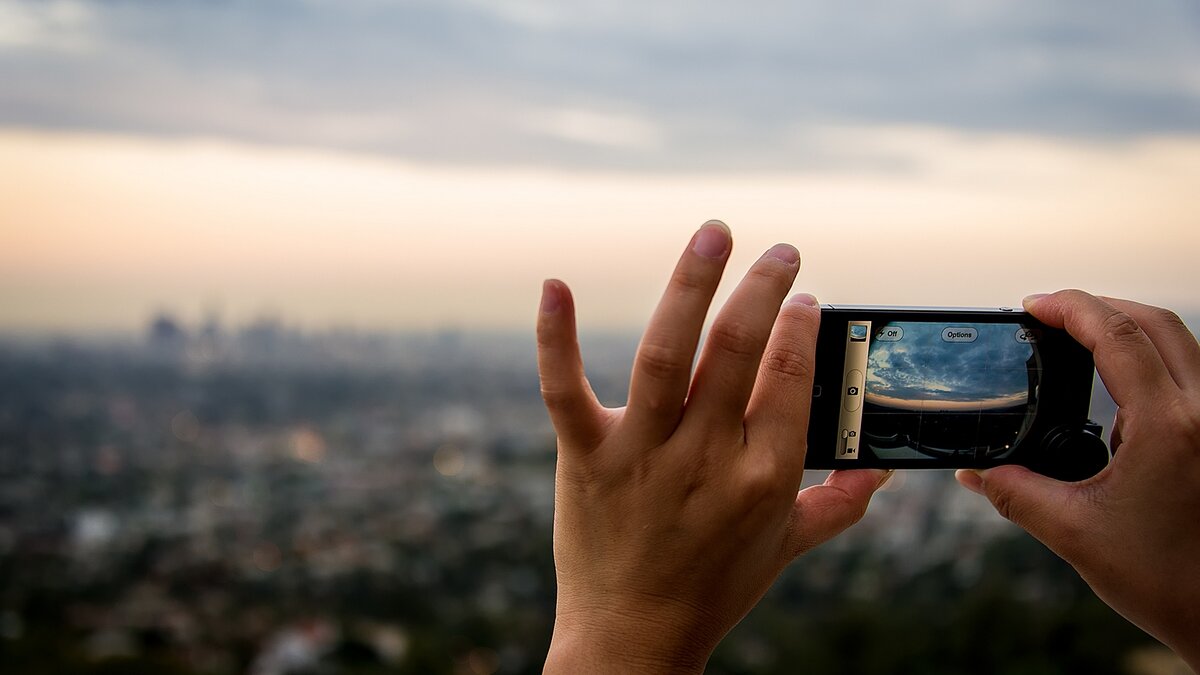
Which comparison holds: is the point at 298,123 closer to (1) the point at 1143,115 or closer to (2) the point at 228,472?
(2) the point at 228,472

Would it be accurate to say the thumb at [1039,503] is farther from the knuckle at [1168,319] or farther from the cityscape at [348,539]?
the cityscape at [348,539]

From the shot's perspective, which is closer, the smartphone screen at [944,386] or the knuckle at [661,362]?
the knuckle at [661,362]

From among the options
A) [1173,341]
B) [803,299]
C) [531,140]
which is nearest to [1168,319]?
[1173,341]

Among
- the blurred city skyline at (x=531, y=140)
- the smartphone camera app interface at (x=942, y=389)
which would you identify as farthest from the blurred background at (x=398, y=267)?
the smartphone camera app interface at (x=942, y=389)

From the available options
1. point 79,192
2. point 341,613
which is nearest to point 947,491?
point 341,613

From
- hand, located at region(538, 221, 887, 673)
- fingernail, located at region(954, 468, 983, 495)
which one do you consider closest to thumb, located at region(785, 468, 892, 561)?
hand, located at region(538, 221, 887, 673)
